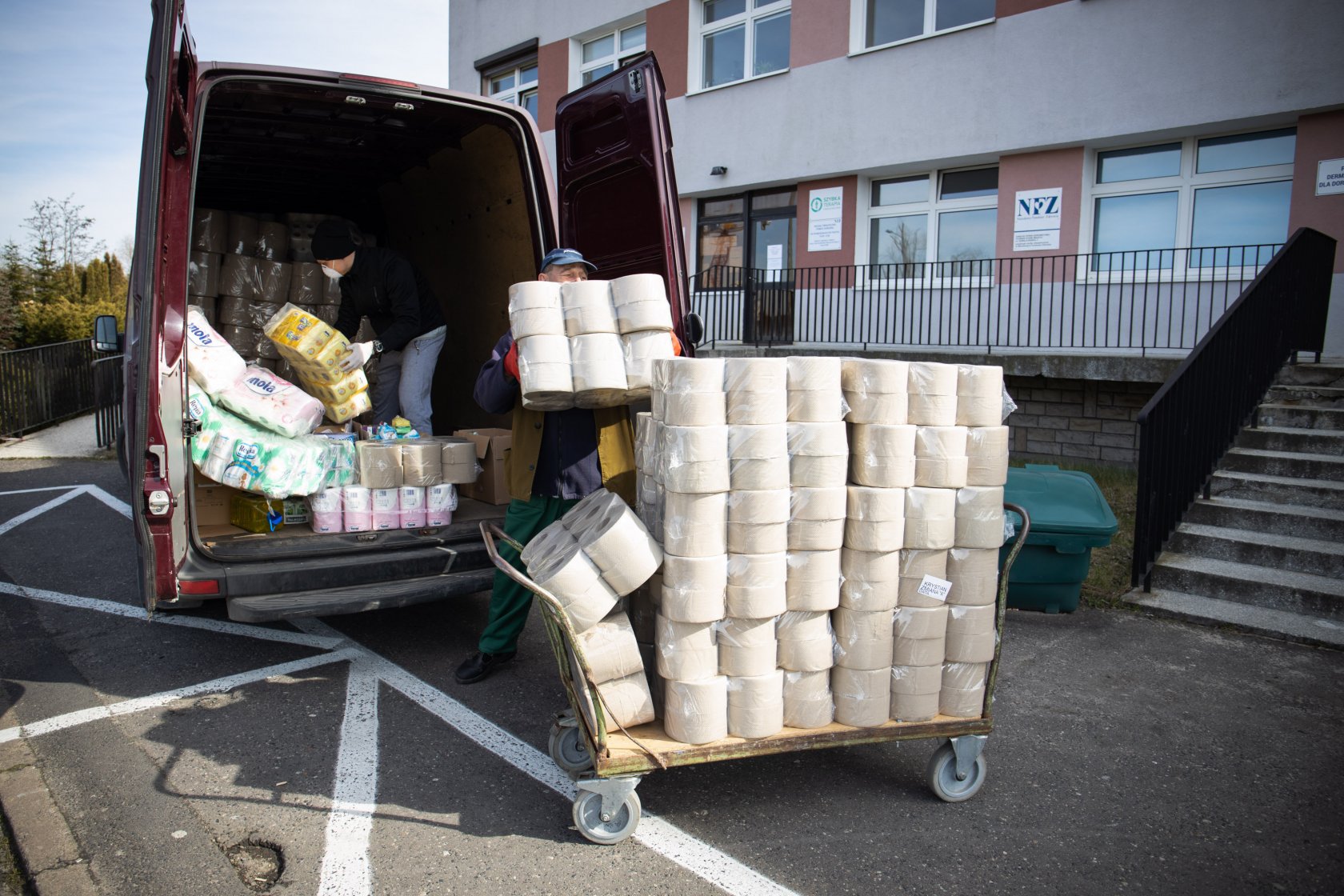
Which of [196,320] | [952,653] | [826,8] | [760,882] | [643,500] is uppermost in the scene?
[826,8]

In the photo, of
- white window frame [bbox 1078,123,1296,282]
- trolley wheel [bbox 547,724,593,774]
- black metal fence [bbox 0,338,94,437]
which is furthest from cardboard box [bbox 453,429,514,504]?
black metal fence [bbox 0,338,94,437]

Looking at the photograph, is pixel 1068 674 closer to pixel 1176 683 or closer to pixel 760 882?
pixel 1176 683

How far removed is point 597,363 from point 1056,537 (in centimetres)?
302

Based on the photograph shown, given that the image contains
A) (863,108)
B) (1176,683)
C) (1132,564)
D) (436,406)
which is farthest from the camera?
(863,108)

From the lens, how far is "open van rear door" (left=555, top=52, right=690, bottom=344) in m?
4.81

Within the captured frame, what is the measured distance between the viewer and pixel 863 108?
39.1ft

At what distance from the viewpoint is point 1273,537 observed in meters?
5.57

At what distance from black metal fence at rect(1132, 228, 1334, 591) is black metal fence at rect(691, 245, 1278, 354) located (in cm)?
129

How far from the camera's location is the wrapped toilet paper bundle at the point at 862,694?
299 centimetres

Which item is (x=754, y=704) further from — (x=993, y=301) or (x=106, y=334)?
(x=993, y=301)

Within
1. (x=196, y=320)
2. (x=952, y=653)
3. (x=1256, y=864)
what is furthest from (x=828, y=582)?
(x=196, y=320)

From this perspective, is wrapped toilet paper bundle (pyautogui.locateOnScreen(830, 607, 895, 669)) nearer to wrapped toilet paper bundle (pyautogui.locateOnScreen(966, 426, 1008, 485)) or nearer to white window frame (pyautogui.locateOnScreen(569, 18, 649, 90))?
wrapped toilet paper bundle (pyautogui.locateOnScreen(966, 426, 1008, 485))

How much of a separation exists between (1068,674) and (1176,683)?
1.60 ft

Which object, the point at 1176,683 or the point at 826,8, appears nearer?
the point at 1176,683
